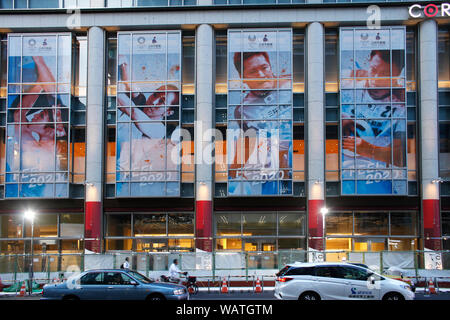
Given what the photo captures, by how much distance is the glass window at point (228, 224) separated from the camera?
34.6 metres

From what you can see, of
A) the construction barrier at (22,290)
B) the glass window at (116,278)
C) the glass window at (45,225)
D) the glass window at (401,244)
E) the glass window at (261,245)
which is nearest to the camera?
the glass window at (116,278)

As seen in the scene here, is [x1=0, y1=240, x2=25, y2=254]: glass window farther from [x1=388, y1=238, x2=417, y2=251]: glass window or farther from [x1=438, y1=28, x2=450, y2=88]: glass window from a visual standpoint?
[x1=438, y1=28, x2=450, y2=88]: glass window

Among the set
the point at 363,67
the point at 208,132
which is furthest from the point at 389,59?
the point at 208,132

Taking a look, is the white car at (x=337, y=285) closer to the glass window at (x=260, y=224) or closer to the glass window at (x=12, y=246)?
the glass window at (x=260, y=224)

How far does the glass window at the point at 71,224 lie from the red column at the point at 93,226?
3.60 feet

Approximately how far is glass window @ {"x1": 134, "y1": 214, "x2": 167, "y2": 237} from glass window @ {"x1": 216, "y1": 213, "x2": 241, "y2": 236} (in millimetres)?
3869

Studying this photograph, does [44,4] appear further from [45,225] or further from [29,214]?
[45,225]

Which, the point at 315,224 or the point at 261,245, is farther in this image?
the point at 261,245

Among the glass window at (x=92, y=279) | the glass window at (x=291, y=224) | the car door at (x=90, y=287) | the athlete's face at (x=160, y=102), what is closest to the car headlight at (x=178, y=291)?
the car door at (x=90, y=287)

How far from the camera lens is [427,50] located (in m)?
34.1

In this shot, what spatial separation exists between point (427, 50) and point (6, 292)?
98.7 feet

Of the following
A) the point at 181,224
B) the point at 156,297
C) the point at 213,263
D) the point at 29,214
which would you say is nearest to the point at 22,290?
the point at 156,297

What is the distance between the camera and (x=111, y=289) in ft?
58.5

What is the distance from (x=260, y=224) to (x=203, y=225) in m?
4.06
